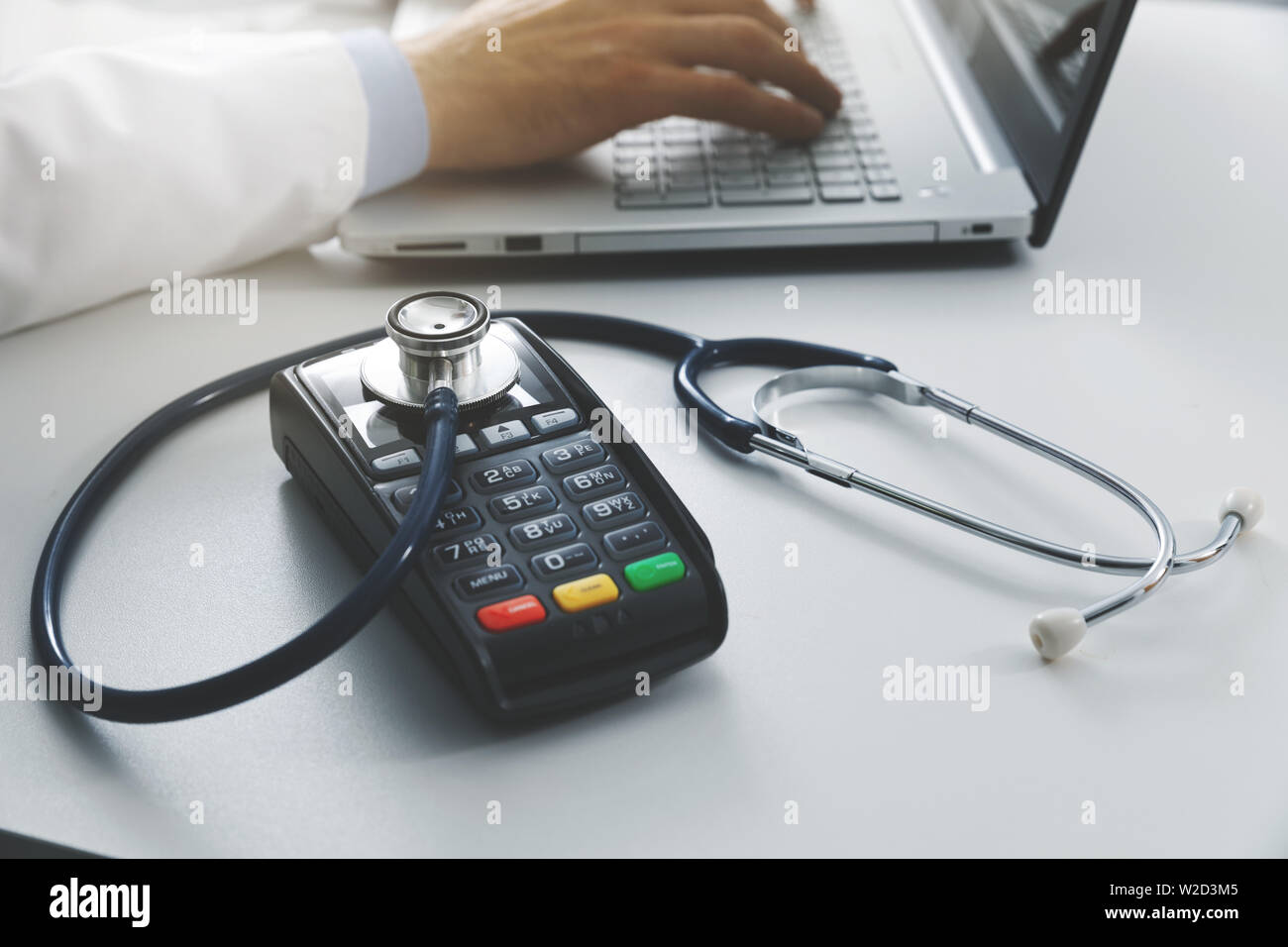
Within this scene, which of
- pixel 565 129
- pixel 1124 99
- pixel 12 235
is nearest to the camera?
pixel 12 235

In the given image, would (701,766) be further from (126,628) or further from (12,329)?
(12,329)

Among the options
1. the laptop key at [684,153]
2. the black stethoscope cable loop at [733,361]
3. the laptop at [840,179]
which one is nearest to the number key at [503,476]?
the black stethoscope cable loop at [733,361]

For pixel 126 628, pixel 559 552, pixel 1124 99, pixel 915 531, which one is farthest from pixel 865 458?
pixel 1124 99

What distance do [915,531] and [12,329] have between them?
0.47 m

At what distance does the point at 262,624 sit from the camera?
1.39ft

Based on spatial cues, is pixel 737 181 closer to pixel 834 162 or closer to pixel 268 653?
pixel 834 162

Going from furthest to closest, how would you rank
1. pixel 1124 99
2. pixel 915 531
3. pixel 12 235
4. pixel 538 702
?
pixel 1124 99, pixel 12 235, pixel 915 531, pixel 538 702

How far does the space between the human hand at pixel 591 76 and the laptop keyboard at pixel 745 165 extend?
18 millimetres

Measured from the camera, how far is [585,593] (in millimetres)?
390

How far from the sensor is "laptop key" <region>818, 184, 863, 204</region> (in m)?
0.69

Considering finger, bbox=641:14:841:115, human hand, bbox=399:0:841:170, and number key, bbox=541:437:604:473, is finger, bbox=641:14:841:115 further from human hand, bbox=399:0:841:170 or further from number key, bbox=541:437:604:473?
number key, bbox=541:437:604:473

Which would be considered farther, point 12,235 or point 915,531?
point 12,235

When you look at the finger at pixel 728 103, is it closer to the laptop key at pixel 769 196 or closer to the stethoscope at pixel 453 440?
the laptop key at pixel 769 196

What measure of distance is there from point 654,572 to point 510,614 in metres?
0.05
